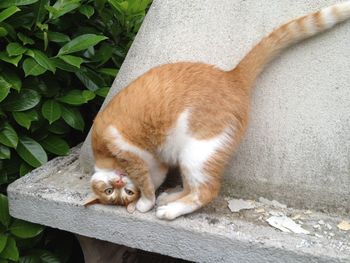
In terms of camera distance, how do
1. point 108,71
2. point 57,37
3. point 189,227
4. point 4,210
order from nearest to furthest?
point 189,227
point 4,210
point 57,37
point 108,71

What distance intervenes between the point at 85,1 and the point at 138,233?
3.71 ft

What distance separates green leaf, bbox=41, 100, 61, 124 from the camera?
160 centimetres

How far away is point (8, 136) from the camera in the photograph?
5.02 feet

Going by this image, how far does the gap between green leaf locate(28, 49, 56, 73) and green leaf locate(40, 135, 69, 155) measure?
0.33 meters

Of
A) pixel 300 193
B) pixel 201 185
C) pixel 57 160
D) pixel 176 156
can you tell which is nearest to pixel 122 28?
pixel 57 160

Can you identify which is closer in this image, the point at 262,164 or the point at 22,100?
the point at 262,164

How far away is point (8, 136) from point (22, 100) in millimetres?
157

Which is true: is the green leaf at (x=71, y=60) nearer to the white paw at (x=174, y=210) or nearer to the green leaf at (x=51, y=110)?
the green leaf at (x=51, y=110)

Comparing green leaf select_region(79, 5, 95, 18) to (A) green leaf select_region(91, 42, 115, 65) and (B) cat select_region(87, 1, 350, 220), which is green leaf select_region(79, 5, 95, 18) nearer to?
(A) green leaf select_region(91, 42, 115, 65)

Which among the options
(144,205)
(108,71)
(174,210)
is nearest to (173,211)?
(174,210)

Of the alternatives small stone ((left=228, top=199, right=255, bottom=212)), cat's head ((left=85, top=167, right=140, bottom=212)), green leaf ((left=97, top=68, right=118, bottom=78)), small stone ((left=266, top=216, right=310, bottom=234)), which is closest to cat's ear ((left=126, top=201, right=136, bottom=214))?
cat's head ((left=85, top=167, right=140, bottom=212))

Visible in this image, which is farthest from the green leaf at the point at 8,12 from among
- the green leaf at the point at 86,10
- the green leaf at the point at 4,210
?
the green leaf at the point at 4,210

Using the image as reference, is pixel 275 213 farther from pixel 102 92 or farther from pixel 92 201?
pixel 102 92

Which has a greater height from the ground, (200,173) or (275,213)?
(200,173)
